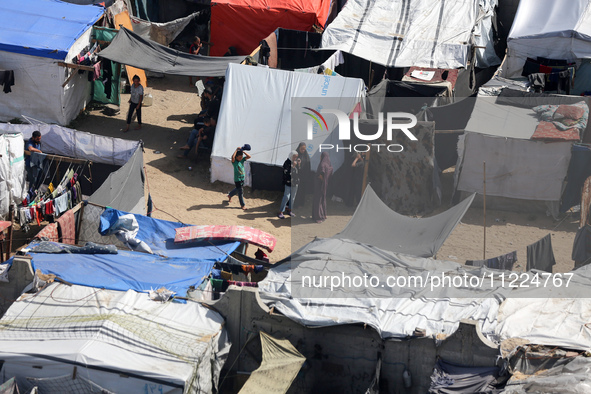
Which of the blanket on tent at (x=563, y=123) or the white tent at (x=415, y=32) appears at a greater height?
the white tent at (x=415, y=32)

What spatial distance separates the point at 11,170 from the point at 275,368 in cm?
768

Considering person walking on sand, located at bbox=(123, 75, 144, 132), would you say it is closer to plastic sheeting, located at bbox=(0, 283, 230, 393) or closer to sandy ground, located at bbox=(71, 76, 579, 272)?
sandy ground, located at bbox=(71, 76, 579, 272)

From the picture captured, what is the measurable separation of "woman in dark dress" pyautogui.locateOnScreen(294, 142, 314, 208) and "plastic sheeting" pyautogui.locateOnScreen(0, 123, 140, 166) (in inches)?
134

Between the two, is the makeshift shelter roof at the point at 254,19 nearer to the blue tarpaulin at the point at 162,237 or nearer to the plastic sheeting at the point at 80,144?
the plastic sheeting at the point at 80,144

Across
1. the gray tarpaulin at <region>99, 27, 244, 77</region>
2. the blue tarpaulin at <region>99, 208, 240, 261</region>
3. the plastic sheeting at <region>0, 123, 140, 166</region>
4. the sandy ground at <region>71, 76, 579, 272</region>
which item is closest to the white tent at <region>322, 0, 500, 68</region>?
the gray tarpaulin at <region>99, 27, 244, 77</region>

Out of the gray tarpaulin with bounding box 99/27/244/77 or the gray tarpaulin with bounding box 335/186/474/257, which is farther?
the gray tarpaulin with bounding box 99/27/244/77

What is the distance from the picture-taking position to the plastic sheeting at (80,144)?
14.6m

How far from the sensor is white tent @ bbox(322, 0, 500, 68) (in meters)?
19.0

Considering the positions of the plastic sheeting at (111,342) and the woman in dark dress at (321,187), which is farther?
the woman in dark dress at (321,187)

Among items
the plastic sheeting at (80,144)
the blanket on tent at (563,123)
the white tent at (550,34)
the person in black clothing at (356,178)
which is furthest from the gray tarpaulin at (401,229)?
the white tent at (550,34)

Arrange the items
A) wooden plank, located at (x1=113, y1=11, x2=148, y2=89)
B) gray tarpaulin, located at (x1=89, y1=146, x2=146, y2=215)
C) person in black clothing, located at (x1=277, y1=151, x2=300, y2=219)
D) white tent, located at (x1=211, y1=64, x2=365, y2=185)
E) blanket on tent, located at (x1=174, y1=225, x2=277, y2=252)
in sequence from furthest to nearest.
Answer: wooden plank, located at (x1=113, y1=11, x2=148, y2=89), white tent, located at (x1=211, y1=64, x2=365, y2=185), person in black clothing, located at (x1=277, y1=151, x2=300, y2=219), gray tarpaulin, located at (x1=89, y1=146, x2=146, y2=215), blanket on tent, located at (x1=174, y1=225, x2=277, y2=252)

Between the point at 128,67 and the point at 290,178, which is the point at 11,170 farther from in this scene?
the point at 128,67

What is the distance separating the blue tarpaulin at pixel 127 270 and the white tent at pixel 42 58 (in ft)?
24.3

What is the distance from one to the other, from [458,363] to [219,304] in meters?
3.32
